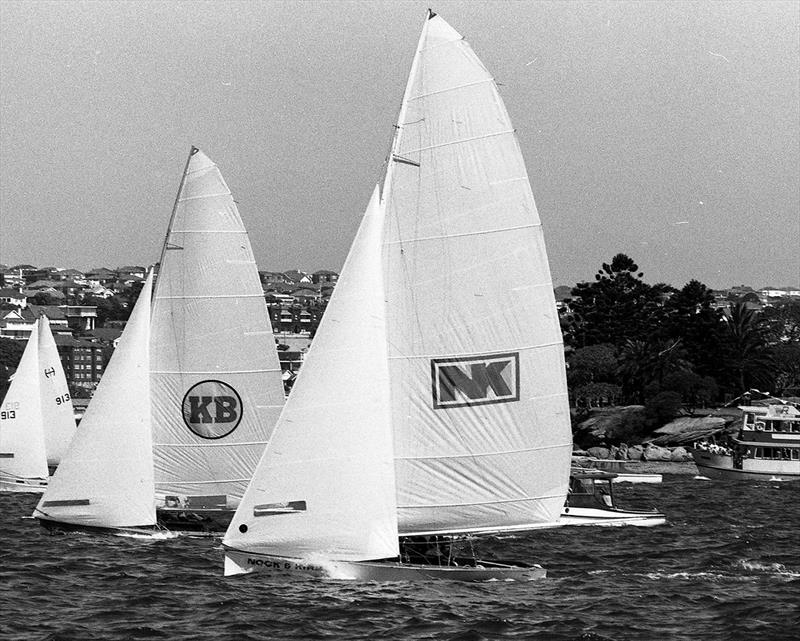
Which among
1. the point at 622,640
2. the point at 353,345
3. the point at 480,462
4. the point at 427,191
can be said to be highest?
the point at 427,191

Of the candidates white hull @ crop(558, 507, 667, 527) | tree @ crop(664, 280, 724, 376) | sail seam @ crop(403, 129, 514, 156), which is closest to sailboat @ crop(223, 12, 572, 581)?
sail seam @ crop(403, 129, 514, 156)

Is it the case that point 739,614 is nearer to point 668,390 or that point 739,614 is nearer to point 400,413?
point 400,413

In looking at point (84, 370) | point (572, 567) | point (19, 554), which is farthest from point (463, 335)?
point (84, 370)

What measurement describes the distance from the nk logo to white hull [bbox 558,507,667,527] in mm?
19729

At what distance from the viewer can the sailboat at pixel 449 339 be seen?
23.2 metres

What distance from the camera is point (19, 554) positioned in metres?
28.9

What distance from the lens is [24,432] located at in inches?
1972

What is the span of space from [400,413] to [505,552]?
Result: 1199 centimetres

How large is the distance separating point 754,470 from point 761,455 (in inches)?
71.2

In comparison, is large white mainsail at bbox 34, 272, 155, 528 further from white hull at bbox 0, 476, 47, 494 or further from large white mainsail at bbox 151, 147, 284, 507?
white hull at bbox 0, 476, 47, 494

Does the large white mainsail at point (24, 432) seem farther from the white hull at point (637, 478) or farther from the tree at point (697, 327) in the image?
the tree at point (697, 327)

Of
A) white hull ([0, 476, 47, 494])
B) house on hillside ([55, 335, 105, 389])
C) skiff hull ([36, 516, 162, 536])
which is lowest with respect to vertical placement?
skiff hull ([36, 516, 162, 536])

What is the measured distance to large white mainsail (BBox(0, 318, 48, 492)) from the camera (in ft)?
163

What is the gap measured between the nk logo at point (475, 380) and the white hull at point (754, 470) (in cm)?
5306
